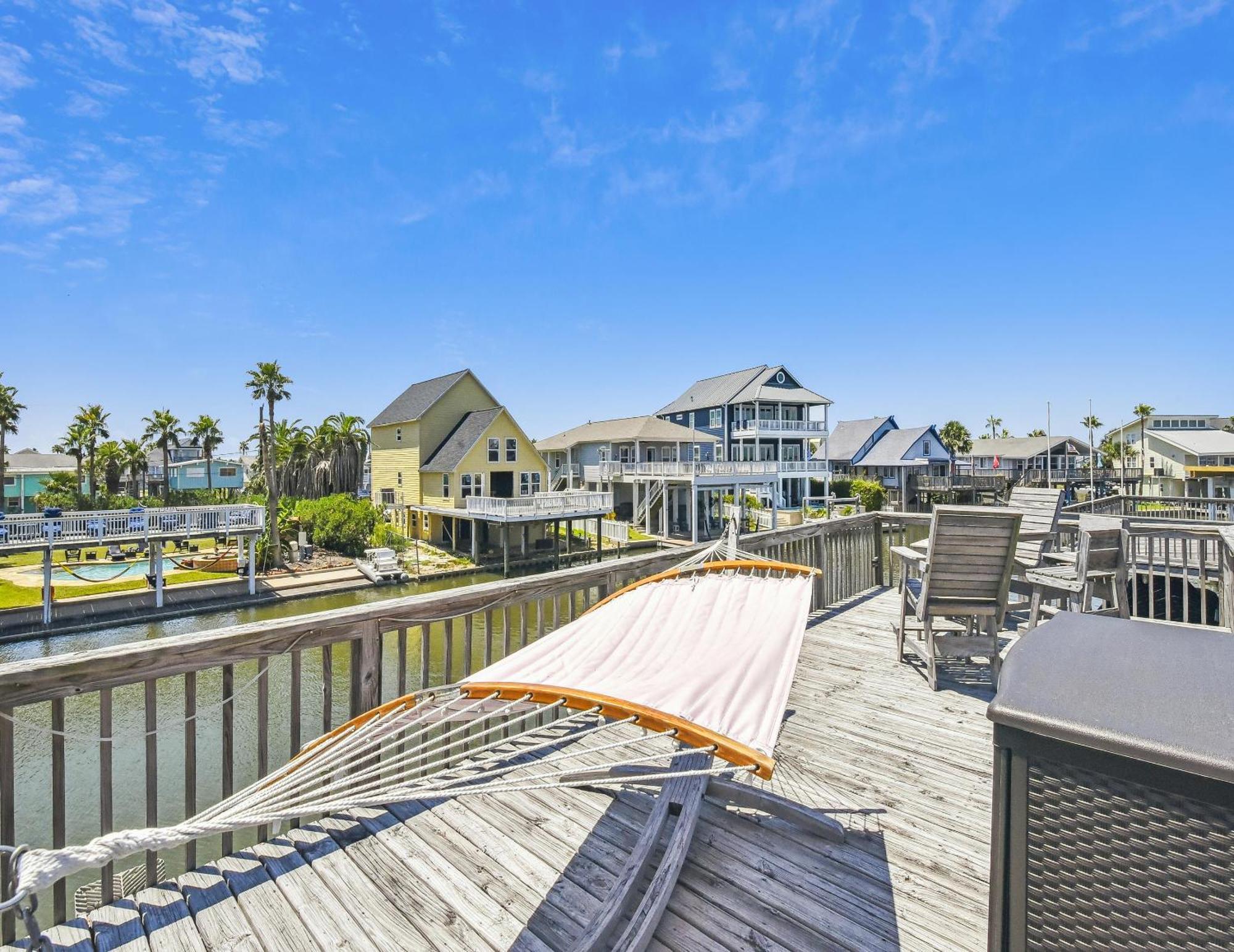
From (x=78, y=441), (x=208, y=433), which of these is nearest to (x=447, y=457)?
(x=208, y=433)

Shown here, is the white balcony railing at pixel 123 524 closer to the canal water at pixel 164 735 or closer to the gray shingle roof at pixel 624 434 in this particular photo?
the canal water at pixel 164 735

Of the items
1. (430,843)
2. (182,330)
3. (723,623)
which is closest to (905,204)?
(723,623)

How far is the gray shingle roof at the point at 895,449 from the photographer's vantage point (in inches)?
1507

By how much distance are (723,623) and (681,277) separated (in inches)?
858

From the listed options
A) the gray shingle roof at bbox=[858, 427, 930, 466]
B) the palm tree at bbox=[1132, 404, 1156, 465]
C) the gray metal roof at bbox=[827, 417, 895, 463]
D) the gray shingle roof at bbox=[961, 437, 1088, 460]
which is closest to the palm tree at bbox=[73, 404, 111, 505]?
the gray metal roof at bbox=[827, 417, 895, 463]

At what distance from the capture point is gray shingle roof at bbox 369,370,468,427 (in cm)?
2827

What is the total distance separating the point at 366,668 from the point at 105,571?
1032 inches

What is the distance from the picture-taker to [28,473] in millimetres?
43719

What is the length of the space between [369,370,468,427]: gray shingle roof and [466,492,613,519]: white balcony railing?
20.3ft

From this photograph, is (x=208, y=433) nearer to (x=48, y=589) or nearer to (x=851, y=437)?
(x=48, y=589)

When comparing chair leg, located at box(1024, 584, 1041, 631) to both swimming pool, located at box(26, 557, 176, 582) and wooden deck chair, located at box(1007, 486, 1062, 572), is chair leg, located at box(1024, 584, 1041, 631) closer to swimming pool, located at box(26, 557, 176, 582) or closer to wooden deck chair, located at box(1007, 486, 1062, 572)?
wooden deck chair, located at box(1007, 486, 1062, 572)

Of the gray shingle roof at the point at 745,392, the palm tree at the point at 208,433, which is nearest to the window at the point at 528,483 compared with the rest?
the gray shingle roof at the point at 745,392

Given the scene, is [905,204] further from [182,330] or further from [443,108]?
[182,330]

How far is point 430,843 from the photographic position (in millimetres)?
2340
